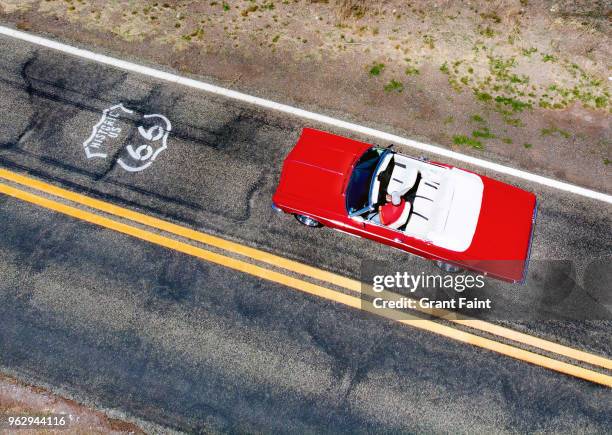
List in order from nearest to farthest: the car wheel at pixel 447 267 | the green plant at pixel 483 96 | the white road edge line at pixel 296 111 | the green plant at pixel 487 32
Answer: the car wheel at pixel 447 267 → the white road edge line at pixel 296 111 → the green plant at pixel 483 96 → the green plant at pixel 487 32

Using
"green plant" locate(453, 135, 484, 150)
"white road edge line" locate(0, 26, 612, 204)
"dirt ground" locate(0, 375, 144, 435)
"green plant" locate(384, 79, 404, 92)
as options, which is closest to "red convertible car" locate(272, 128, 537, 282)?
"white road edge line" locate(0, 26, 612, 204)

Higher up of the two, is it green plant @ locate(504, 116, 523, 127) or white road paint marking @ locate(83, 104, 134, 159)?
green plant @ locate(504, 116, 523, 127)

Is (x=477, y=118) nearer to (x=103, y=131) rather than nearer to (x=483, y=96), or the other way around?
(x=483, y=96)

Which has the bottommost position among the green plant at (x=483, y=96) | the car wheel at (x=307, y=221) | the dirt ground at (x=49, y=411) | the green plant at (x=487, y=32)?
the dirt ground at (x=49, y=411)

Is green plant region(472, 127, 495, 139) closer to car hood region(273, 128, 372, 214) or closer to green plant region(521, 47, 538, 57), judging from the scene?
green plant region(521, 47, 538, 57)

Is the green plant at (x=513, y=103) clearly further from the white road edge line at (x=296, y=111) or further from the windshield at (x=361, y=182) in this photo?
the windshield at (x=361, y=182)

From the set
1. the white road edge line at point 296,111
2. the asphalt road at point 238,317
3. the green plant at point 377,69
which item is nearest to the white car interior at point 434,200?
the asphalt road at point 238,317
